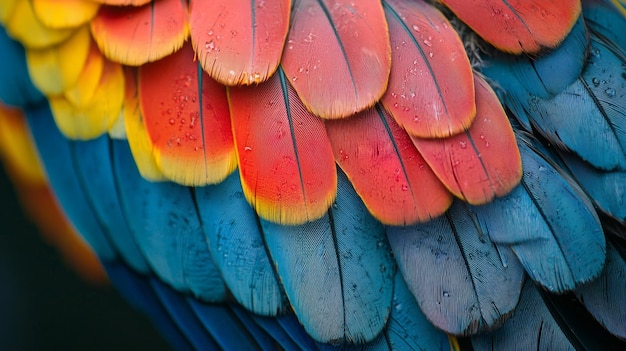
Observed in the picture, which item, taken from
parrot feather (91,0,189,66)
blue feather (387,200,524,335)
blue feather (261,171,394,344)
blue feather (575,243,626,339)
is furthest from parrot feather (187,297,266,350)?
blue feather (575,243,626,339)

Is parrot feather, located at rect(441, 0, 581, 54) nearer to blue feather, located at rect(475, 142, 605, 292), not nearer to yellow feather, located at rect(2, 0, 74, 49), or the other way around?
blue feather, located at rect(475, 142, 605, 292)

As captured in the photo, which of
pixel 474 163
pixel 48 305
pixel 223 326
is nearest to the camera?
pixel 474 163

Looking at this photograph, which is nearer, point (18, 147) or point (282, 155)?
point (282, 155)

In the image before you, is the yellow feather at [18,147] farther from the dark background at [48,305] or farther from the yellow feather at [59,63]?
the dark background at [48,305]

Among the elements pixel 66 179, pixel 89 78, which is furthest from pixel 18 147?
pixel 89 78

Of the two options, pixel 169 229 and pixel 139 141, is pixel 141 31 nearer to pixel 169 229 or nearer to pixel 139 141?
pixel 139 141

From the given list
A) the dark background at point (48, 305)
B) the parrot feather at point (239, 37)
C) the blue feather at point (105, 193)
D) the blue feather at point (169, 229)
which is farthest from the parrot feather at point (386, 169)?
the dark background at point (48, 305)

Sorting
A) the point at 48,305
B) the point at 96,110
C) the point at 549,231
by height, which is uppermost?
the point at 96,110

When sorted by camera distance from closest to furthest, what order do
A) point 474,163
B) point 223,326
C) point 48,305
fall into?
point 474,163
point 223,326
point 48,305
